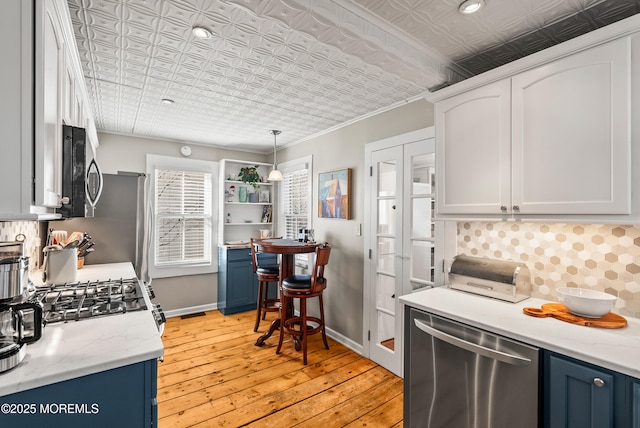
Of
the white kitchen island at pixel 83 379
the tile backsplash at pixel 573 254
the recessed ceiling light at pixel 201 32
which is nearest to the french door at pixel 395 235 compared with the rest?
the tile backsplash at pixel 573 254

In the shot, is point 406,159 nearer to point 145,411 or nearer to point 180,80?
point 180,80

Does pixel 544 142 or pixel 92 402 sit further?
pixel 544 142

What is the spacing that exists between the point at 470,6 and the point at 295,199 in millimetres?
3162

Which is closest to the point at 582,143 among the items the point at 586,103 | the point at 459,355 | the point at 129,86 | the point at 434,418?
the point at 586,103

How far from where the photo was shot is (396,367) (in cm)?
272

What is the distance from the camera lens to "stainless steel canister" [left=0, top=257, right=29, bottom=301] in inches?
41.9

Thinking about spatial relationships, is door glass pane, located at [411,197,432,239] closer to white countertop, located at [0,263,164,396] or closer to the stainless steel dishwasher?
the stainless steel dishwasher

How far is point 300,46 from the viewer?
5.90 ft

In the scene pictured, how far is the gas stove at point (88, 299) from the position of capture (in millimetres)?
1528

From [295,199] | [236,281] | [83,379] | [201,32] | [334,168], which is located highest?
[201,32]

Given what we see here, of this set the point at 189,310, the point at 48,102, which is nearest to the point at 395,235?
the point at 48,102

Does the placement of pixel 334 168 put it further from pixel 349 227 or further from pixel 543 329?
pixel 543 329

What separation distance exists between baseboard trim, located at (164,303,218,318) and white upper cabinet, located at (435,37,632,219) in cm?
360

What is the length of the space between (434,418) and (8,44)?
2.42 m
